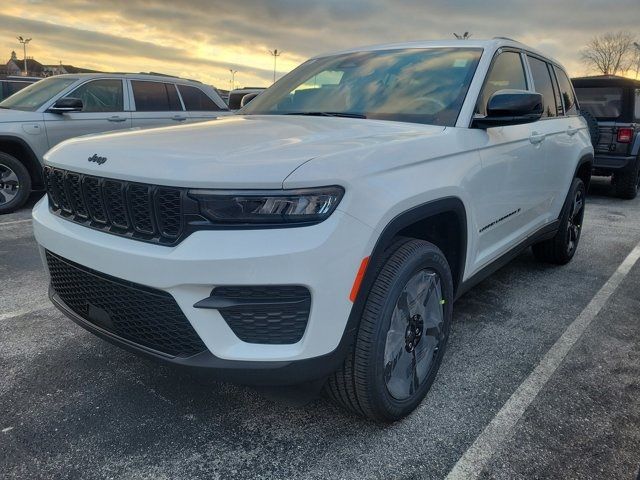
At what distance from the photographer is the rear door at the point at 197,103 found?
8.33 metres

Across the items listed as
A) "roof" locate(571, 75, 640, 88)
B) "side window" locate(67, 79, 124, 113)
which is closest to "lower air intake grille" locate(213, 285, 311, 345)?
"side window" locate(67, 79, 124, 113)

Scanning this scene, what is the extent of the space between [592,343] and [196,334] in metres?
2.66

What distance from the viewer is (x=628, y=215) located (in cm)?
789

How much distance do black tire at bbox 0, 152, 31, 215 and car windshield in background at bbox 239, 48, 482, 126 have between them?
4.54m

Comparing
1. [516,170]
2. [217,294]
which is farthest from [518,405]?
[217,294]

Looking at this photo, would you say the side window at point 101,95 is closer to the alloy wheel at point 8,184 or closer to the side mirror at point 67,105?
the side mirror at point 67,105

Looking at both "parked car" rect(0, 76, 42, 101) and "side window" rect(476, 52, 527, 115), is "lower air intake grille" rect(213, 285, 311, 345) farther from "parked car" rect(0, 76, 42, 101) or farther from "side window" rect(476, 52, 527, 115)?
"parked car" rect(0, 76, 42, 101)

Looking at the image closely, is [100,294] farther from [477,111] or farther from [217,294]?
[477,111]

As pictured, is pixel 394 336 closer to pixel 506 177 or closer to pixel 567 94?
pixel 506 177

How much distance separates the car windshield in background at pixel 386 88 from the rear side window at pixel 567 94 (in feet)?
6.19

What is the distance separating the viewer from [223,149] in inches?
81.4

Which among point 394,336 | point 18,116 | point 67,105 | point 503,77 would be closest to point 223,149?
point 394,336

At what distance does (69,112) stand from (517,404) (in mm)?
6773

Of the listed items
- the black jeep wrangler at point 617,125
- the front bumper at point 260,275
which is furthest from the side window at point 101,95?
the black jeep wrangler at point 617,125
